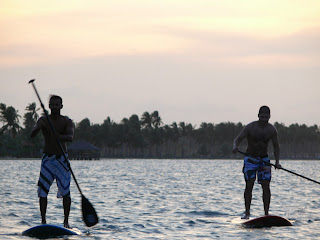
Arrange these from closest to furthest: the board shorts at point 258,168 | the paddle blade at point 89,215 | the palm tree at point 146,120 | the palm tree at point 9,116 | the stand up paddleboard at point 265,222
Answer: the paddle blade at point 89,215 → the stand up paddleboard at point 265,222 → the board shorts at point 258,168 → the palm tree at point 9,116 → the palm tree at point 146,120

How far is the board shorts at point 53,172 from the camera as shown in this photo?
10.8m

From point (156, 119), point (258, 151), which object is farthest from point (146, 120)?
point (258, 151)

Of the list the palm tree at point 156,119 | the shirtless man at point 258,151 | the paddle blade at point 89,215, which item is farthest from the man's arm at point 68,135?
the palm tree at point 156,119

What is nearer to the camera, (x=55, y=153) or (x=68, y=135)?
(x=68, y=135)

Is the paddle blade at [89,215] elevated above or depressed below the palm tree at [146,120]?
below

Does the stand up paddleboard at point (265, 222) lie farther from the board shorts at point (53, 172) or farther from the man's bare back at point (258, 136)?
the board shorts at point (53, 172)

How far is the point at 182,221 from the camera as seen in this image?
13.5 m

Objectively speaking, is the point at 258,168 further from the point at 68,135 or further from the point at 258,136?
the point at 68,135

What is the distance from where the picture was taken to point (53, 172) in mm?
10805

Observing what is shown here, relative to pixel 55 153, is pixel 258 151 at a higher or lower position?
higher

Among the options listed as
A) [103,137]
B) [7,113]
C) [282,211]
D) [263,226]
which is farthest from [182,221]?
[103,137]

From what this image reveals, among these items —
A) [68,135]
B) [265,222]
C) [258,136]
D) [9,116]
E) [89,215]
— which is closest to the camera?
[68,135]

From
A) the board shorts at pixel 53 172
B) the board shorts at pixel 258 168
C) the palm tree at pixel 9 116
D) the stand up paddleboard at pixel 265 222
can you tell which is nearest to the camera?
the board shorts at pixel 53 172

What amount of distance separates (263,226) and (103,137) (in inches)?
6589
